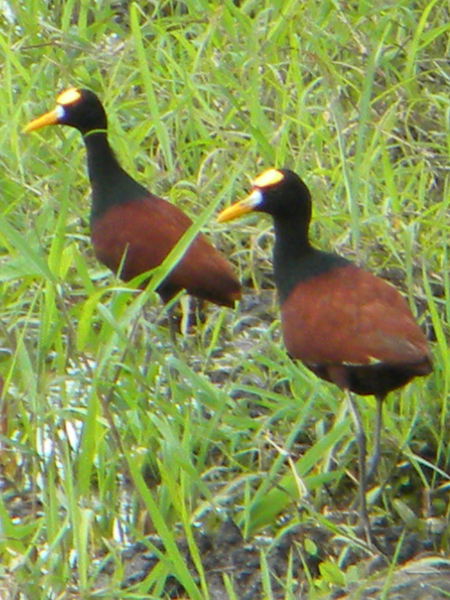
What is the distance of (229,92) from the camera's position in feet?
17.4

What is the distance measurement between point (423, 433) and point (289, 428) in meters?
0.35

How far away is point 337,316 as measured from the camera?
3834mm

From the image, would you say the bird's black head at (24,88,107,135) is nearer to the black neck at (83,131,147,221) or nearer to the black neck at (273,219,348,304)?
the black neck at (83,131,147,221)

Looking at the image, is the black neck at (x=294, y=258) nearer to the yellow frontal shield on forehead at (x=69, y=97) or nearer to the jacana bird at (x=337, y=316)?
the jacana bird at (x=337, y=316)

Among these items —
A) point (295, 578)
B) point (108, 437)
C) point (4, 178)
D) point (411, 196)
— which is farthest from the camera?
point (4, 178)

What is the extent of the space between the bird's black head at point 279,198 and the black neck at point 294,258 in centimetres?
2

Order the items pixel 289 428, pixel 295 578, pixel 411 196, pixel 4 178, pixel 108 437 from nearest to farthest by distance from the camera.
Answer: pixel 295 578 < pixel 108 437 < pixel 289 428 < pixel 411 196 < pixel 4 178

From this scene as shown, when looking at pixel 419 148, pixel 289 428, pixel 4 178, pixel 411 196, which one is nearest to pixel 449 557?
pixel 289 428

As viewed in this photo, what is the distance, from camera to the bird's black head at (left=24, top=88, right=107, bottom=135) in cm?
502

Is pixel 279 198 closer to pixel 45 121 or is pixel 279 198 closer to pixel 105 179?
pixel 105 179

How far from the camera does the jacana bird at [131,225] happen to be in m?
4.62

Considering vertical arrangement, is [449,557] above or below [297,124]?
below

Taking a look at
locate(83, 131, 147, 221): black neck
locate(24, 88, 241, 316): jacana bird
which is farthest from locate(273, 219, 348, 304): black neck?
locate(83, 131, 147, 221): black neck

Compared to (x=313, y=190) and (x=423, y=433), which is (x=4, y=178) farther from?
(x=423, y=433)
